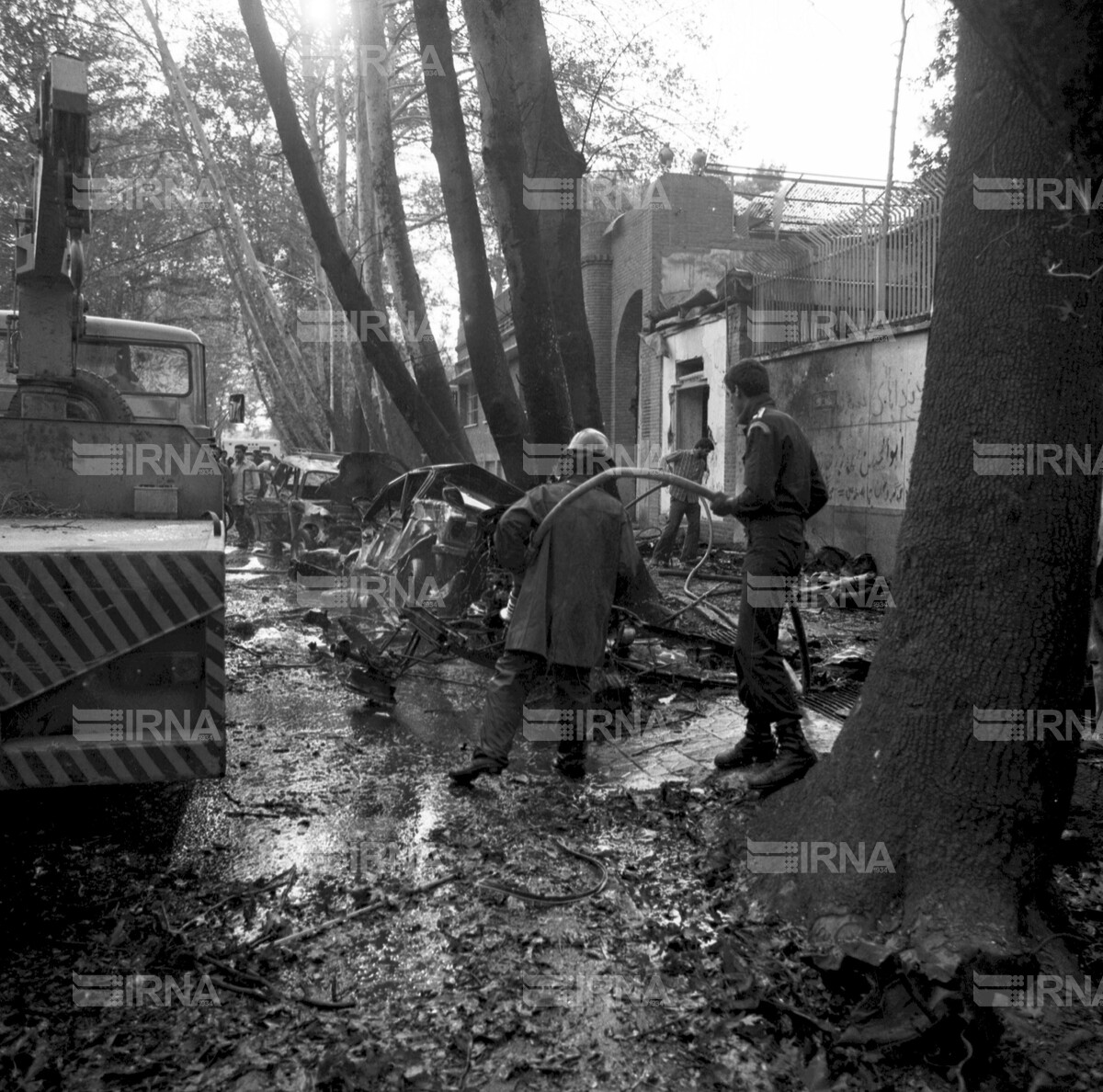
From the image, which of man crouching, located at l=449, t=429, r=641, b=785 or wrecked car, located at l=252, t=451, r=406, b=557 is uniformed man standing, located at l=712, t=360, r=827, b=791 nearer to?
man crouching, located at l=449, t=429, r=641, b=785

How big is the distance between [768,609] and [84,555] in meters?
2.92

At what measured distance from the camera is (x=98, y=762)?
144 inches

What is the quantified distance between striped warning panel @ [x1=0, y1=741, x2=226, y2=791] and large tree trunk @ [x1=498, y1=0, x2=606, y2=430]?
5583 mm

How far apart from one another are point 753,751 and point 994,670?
203 centimetres

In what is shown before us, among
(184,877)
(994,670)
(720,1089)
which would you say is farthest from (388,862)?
(994,670)

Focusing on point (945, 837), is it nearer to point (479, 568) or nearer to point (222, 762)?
point (222, 762)

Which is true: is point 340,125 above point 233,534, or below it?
above

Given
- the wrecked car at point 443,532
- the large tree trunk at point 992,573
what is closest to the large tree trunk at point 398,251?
the wrecked car at point 443,532

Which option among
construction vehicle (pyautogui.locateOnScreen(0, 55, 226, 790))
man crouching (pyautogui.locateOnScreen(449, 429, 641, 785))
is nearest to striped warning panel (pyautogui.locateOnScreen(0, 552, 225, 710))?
construction vehicle (pyautogui.locateOnScreen(0, 55, 226, 790))

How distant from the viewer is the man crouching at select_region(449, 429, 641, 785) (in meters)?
5.14

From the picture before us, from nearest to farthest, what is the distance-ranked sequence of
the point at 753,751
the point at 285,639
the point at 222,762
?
the point at 222,762 → the point at 753,751 → the point at 285,639

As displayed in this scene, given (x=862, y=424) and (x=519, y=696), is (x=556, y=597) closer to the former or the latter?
(x=519, y=696)

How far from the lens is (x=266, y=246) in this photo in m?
27.6

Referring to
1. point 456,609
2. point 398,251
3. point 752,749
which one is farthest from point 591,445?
point 398,251
